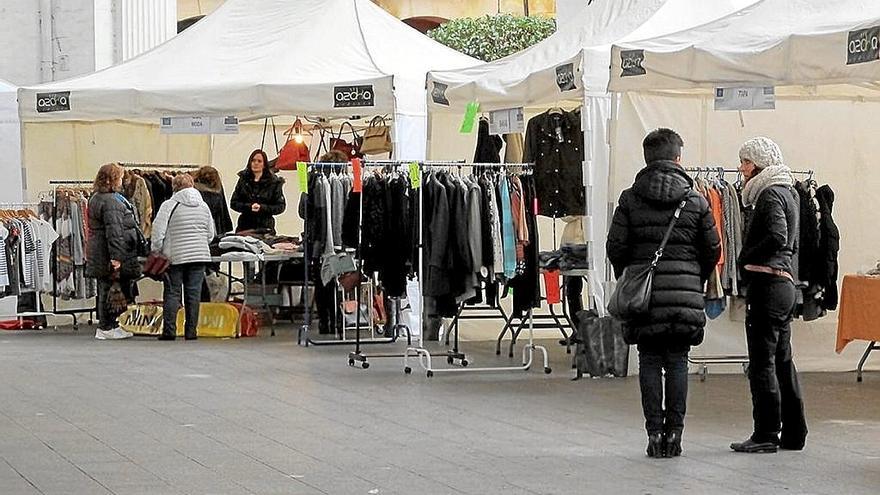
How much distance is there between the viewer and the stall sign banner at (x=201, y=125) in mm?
18297

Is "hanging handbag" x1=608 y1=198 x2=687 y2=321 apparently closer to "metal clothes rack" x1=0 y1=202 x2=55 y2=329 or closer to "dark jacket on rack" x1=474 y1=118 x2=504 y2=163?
"dark jacket on rack" x1=474 y1=118 x2=504 y2=163

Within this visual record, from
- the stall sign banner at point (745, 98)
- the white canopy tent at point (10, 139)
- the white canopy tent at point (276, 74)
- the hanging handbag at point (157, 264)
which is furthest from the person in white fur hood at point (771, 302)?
the white canopy tent at point (10, 139)

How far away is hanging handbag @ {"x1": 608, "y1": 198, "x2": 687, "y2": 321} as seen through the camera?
9.20 metres

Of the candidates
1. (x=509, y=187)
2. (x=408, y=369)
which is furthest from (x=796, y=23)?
(x=408, y=369)

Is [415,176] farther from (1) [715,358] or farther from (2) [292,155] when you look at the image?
(2) [292,155]

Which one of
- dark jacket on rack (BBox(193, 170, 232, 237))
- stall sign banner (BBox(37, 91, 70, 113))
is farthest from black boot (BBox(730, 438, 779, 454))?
dark jacket on rack (BBox(193, 170, 232, 237))

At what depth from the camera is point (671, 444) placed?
9.30 m

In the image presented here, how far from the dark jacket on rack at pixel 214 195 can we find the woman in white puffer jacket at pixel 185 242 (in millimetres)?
1877

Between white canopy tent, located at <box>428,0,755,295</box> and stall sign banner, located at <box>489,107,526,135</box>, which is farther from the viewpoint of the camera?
stall sign banner, located at <box>489,107,526,135</box>

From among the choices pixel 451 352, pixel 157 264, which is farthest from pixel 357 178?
pixel 157 264

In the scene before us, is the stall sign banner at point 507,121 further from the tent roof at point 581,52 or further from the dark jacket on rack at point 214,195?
the dark jacket on rack at point 214,195

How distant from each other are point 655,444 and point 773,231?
1.34 metres

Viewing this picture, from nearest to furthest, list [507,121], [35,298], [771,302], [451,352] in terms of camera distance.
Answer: [771,302], [451,352], [507,121], [35,298]

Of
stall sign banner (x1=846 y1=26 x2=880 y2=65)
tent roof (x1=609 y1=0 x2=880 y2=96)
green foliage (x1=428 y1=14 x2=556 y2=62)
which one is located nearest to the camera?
stall sign banner (x1=846 y1=26 x2=880 y2=65)
